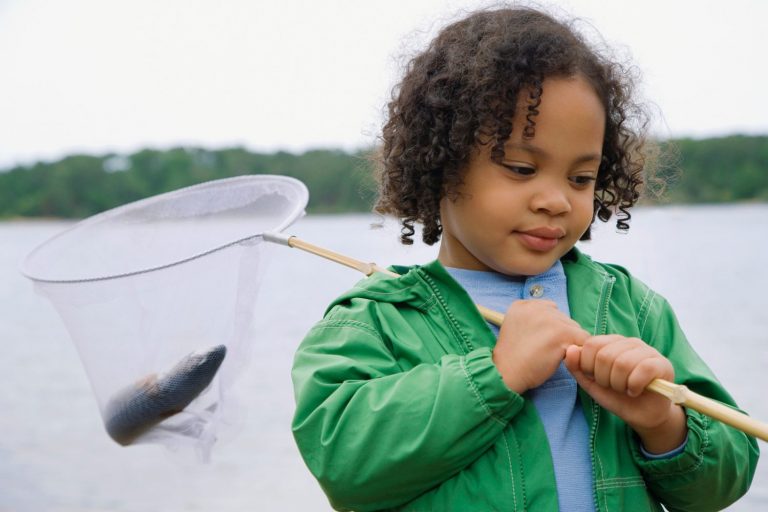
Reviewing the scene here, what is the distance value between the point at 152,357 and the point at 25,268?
429 mm

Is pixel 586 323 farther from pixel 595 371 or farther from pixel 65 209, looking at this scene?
pixel 65 209

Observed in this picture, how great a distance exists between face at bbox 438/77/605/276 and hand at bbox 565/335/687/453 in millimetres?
232

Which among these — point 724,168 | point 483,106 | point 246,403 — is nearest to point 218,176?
point 246,403

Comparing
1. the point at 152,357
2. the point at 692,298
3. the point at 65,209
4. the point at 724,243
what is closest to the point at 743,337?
the point at 692,298

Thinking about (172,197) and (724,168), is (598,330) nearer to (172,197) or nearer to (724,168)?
(172,197)

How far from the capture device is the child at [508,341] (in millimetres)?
1322

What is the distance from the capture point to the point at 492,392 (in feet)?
4.28

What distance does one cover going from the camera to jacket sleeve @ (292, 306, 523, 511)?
1.30 meters

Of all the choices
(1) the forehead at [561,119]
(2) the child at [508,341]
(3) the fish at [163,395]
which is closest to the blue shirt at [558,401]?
(2) the child at [508,341]

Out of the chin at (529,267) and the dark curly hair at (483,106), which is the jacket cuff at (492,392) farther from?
the dark curly hair at (483,106)

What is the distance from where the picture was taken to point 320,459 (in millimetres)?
1366

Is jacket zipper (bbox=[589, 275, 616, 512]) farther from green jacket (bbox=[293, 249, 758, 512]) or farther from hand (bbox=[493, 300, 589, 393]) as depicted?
hand (bbox=[493, 300, 589, 393])

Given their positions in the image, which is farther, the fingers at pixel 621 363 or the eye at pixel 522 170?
the eye at pixel 522 170

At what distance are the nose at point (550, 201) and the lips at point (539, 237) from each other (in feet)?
0.10
